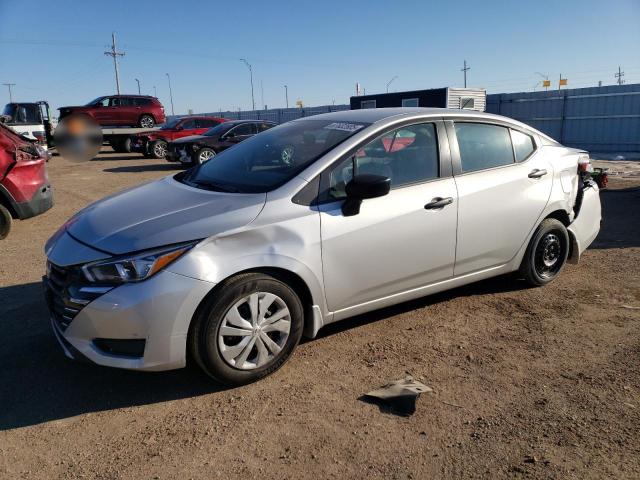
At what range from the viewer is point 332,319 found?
3447mm

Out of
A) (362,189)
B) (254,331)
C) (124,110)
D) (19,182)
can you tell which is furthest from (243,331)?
(124,110)

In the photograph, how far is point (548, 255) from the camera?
4672 mm

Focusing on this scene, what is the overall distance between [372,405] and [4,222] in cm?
605

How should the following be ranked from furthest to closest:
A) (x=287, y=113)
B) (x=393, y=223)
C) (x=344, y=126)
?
1. (x=287, y=113)
2. (x=344, y=126)
3. (x=393, y=223)

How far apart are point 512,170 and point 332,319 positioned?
6.71 feet

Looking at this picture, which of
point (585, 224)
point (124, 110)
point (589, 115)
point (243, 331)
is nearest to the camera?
point (243, 331)

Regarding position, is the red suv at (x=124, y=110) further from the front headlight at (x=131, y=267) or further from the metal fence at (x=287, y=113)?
the front headlight at (x=131, y=267)

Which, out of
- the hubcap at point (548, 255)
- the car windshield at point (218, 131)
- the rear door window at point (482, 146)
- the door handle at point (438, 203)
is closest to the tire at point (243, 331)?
the door handle at point (438, 203)

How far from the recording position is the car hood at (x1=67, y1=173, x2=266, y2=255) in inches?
114

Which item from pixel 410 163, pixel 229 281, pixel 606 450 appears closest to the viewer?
pixel 606 450

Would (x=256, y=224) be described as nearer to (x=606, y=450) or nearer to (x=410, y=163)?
(x=410, y=163)

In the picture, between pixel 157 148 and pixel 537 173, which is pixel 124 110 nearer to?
pixel 157 148

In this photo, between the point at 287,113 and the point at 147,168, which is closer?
the point at 147,168

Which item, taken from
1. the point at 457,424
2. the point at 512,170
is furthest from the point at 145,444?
the point at 512,170
